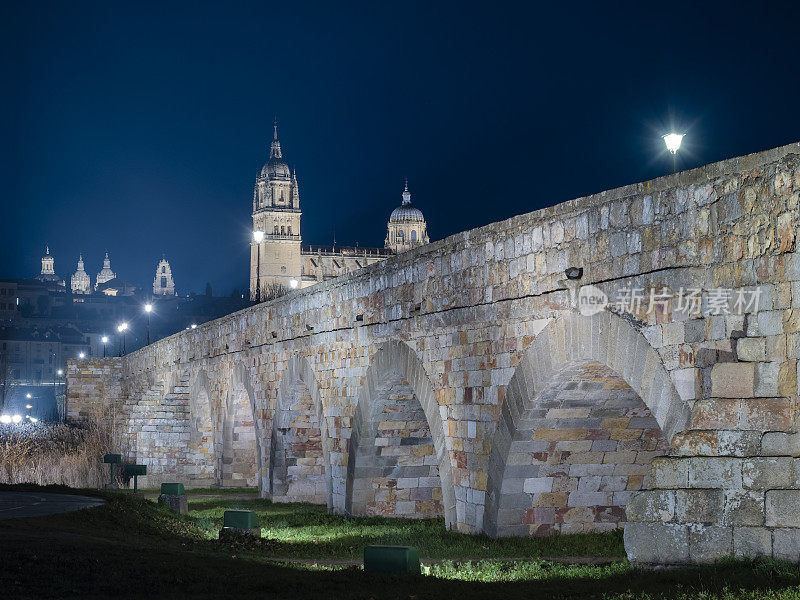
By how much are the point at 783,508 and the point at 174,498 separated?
40.5 ft

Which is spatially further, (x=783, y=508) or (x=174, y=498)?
(x=174, y=498)

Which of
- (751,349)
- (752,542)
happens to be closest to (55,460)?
(751,349)

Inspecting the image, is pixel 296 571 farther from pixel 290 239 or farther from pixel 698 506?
pixel 290 239

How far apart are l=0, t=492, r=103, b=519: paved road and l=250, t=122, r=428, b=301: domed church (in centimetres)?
9868

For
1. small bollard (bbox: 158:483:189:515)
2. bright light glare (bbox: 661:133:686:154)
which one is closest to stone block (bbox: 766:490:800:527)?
bright light glare (bbox: 661:133:686:154)

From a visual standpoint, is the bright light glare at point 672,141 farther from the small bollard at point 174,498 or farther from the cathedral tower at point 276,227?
the cathedral tower at point 276,227

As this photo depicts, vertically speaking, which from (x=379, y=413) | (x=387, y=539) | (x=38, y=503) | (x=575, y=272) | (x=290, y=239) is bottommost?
(x=387, y=539)

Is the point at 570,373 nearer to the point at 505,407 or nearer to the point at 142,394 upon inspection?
the point at 505,407

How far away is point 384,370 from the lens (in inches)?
645

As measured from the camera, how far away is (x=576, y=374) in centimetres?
1177

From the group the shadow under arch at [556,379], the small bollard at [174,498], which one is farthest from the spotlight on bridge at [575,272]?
the small bollard at [174,498]

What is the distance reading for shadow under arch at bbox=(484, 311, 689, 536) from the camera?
9.85 metres

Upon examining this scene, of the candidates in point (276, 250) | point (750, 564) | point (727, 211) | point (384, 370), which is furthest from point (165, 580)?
point (276, 250)

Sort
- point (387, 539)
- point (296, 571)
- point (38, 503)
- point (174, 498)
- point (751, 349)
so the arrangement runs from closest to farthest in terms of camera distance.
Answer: point (751, 349)
point (296, 571)
point (387, 539)
point (38, 503)
point (174, 498)
